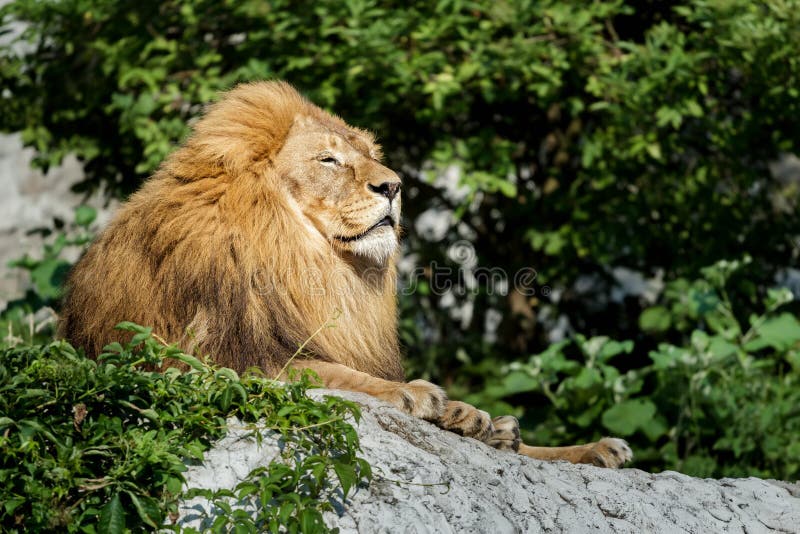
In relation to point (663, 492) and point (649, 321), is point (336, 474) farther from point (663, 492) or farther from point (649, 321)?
point (649, 321)

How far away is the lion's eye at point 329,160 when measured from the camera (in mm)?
4180

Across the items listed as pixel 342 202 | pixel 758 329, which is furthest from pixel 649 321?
pixel 342 202

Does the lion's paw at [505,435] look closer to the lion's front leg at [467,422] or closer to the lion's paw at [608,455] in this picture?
the lion's front leg at [467,422]

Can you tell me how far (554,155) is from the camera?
7496 millimetres

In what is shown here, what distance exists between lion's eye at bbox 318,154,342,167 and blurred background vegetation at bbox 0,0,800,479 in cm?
186

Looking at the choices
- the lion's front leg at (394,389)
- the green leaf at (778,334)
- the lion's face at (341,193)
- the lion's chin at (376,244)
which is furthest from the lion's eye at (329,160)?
the green leaf at (778,334)

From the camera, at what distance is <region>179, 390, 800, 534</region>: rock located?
286 cm

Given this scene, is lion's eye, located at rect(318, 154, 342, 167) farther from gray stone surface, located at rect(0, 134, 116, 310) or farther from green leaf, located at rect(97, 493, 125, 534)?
gray stone surface, located at rect(0, 134, 116, 310)

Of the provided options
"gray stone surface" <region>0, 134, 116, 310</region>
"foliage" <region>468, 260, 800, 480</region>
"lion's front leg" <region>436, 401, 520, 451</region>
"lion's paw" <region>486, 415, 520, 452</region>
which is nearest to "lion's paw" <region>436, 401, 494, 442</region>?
"lion's front leg" <region>436, 401, 520, 451</region>

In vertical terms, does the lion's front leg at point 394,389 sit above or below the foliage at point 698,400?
above

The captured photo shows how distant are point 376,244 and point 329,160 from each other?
39 centimetres

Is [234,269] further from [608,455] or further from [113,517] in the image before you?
[608,455]

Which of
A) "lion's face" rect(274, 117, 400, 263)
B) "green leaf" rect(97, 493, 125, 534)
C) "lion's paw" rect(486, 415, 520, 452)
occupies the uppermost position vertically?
"green leaf" rect(97, 493, 125, 534)

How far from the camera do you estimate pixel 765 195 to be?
7.08m
